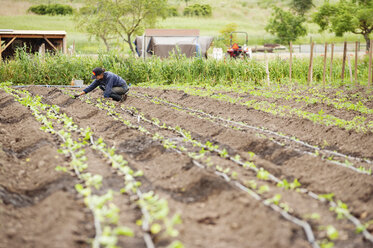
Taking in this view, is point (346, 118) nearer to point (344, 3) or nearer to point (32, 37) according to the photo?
point (32, 37)

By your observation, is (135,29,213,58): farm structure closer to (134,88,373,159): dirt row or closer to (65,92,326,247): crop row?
(134,88,373,159): dirt row

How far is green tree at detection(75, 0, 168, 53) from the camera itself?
36719 millimetres

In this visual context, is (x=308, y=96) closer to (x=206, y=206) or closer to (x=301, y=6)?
(x=206, y=206)

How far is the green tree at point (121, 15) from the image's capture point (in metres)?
36.7

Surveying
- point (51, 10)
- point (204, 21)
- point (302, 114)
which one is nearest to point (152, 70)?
point (302, 114)

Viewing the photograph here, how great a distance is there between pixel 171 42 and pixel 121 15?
47.0 ft

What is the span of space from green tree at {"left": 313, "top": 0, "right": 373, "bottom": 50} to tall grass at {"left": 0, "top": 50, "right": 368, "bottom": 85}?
1700 cm

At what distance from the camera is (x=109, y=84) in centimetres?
1091

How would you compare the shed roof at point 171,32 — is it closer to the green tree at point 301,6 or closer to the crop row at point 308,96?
the crop row at point 308,96

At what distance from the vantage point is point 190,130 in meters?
8.59

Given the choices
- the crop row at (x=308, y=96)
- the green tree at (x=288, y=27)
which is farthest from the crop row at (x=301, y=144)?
the green tree at (x=288, y=27)

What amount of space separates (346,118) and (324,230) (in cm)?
614

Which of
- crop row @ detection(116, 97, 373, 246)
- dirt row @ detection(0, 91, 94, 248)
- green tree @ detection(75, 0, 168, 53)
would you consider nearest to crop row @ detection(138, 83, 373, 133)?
crop row @ detection(116, 97, 373, 246)

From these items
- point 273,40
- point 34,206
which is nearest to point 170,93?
point 34,206
